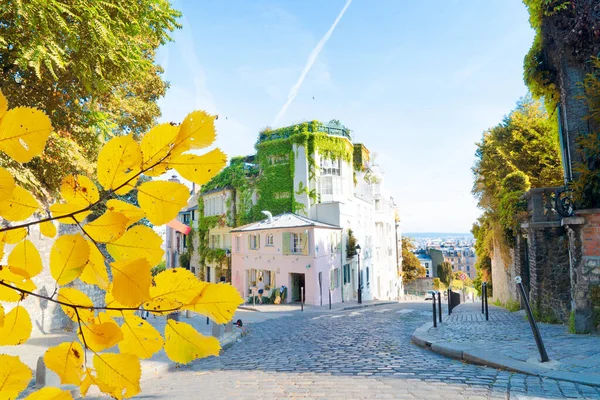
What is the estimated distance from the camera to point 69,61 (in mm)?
8281

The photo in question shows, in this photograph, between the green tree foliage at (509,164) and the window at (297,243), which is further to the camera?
the window at (297,243)

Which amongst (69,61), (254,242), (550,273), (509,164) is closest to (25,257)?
(69,61)

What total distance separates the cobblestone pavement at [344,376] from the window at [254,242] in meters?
15.9

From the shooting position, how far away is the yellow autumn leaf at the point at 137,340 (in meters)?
0.87

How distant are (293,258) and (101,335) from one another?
77.3 feet

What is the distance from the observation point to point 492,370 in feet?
20.7

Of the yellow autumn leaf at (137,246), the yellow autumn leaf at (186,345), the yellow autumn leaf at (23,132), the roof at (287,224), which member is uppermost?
the roof at (287,224)

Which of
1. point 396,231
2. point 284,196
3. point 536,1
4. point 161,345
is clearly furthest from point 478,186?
point 396,231

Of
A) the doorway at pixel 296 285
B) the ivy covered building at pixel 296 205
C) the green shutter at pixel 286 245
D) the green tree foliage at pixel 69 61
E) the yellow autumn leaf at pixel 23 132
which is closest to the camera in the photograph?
the yellow autumn leaf at pixel 23 132

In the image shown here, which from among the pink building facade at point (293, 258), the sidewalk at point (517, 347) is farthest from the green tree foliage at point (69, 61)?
the pink building facade at point (293, 258)

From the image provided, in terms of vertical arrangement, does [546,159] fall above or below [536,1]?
below

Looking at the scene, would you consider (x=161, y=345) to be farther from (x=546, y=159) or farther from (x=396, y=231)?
(x=396, y=231)

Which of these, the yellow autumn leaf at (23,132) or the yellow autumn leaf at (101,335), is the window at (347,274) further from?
the yellow autumn leaf at (23,132)

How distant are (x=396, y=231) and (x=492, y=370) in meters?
43.1
